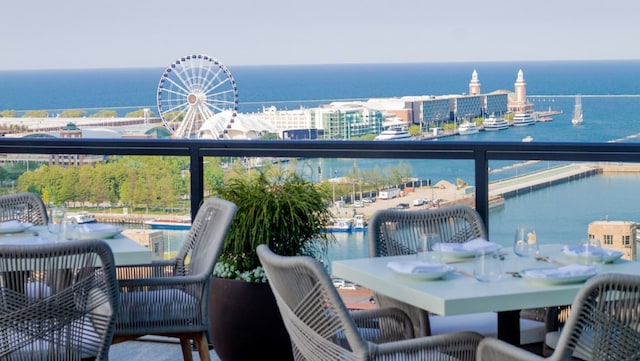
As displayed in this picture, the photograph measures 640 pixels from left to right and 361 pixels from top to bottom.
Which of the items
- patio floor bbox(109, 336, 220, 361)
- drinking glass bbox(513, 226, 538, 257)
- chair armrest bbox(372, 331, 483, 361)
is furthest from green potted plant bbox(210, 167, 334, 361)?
chair armrest bbox(372, 331, 483, 361)

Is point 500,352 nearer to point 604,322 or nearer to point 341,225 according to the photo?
point 604,322

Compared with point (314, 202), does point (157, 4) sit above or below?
above

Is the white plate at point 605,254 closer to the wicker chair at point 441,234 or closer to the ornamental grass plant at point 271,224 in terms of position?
the wicker chair at point 441,234

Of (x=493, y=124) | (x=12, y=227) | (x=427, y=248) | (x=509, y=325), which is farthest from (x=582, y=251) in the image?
(x=493, y=124)

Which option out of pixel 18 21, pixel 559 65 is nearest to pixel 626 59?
pixel 559 65

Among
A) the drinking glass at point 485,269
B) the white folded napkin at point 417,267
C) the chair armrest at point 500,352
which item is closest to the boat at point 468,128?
the white folded napkin at point 417,267

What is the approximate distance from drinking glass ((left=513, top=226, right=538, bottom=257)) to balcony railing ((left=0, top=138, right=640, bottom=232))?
122cm

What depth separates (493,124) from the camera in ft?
162

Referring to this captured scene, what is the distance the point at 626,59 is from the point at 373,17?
44.7 feet

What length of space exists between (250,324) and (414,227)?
0.93 metres

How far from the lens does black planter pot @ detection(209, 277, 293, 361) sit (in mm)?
4412

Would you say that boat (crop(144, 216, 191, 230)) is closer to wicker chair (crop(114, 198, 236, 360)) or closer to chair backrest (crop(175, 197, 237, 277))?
chair backrest (crop(175, 197, 237, 277))

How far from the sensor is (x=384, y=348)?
279 cm

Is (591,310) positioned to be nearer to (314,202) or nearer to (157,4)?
Answer: (314,202)
